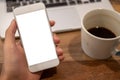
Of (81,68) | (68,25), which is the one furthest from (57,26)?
(81,68)

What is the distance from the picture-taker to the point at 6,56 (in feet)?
1.77

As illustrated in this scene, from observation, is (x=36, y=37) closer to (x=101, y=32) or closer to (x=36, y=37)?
(x=36, y=37)

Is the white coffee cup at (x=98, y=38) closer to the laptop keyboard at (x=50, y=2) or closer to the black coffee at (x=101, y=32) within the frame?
the black coffee at (x=101, y=32)

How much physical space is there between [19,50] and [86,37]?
162 millimetres

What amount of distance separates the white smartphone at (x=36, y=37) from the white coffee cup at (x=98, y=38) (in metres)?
0.08

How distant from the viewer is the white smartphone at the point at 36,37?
1.65ft

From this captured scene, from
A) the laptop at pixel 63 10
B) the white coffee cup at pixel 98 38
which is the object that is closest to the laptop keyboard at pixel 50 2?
the laptop at pixel 63 10

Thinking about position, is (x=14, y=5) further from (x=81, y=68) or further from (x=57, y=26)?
(x=81, y=68)

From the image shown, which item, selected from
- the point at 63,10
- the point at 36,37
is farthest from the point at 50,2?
the point at 36,37

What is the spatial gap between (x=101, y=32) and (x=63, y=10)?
0.14 metres

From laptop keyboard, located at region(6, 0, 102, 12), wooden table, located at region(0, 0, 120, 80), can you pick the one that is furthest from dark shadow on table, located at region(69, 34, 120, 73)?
laptop keyboard, located at region(6, 0, 102, 12)

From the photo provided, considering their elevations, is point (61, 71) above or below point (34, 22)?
below

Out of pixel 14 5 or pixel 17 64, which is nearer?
pixel 17 64

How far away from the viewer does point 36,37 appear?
53cm
